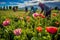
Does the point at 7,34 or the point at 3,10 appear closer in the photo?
the point at 7,34

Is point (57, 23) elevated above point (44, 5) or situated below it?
above

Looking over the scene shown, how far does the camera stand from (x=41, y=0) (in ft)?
10.8

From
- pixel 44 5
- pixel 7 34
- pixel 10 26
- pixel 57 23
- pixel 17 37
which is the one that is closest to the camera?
pixel 17 37

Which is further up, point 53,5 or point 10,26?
point 10,26

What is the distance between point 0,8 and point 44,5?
27.6 inches

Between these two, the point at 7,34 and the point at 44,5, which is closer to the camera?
the point at 7,34

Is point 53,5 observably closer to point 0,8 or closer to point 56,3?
point 56,3

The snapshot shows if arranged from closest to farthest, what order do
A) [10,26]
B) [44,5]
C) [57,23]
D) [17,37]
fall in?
[17,37]
[10,26]
[57,23]
[44,5]

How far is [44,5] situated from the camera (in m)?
3.21

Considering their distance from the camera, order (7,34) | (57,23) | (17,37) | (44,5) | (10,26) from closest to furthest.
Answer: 1. (17,37)
2. (7,34)
3. (10,26)
4. (57,23)
5. (44,5)

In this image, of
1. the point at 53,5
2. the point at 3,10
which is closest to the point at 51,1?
the point at 53,5

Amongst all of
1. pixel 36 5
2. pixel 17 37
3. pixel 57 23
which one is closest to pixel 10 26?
pixel 17 37

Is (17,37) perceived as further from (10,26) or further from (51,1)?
(51,1)

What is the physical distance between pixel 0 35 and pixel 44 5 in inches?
72.0
